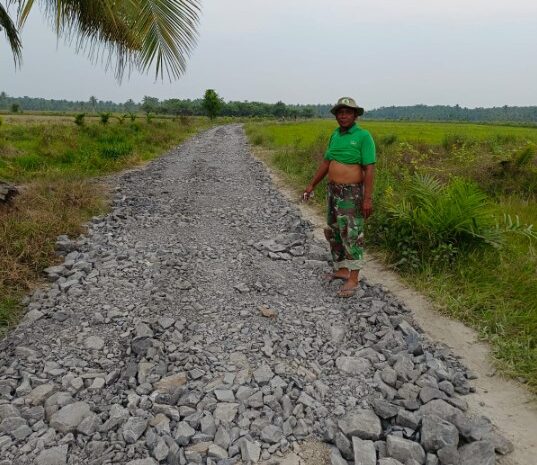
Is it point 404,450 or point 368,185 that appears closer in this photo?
point 404,450

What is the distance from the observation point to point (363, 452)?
1.95m

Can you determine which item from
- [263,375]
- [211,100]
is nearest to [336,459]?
[263,375]

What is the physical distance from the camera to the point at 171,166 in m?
11.5

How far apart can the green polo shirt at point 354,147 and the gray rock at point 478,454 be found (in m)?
2.18

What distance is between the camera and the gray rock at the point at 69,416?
2111 millimetres

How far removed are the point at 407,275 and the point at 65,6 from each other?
4758 millimetres

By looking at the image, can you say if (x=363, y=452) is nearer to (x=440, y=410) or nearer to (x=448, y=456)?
(x=448, y=456)

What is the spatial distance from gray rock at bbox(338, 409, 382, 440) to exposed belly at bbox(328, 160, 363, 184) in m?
1.97

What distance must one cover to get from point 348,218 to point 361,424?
6.34 ft

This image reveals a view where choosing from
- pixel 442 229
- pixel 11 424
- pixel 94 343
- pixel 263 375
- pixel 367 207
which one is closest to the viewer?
pixel 11 424

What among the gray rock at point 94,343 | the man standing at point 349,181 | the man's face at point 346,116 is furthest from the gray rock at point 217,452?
the man's face at point 346,116

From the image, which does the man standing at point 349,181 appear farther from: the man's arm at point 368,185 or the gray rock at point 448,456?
the gray rock at point 448,456

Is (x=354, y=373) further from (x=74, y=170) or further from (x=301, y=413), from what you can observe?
(x=74, y=170)

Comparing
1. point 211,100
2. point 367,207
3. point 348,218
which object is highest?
point 211,100
